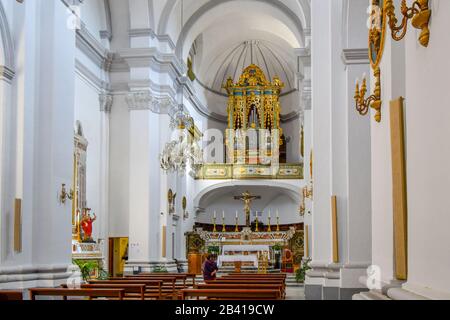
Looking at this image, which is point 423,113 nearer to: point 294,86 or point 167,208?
point 167,208

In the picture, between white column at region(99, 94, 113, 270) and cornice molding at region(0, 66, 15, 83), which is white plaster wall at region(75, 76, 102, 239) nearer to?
white column at region(99, 94, 113, 270)

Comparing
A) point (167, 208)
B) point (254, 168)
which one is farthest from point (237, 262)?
point (254, 168)

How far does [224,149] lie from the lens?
103 ft

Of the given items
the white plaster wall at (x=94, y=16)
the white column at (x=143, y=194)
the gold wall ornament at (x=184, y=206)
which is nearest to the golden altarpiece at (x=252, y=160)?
the gold wall ornament at (x=184, y=206)

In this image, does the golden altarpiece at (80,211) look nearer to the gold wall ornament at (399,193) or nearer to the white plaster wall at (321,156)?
the white plaster wall at (321,156)

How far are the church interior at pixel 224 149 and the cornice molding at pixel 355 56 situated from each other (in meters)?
0.03

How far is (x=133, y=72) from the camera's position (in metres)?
19.7

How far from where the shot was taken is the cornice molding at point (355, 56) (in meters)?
8.37

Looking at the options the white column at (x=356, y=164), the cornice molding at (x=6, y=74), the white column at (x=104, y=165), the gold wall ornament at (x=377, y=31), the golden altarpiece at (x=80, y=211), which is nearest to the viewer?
the gold wall ornament at (x=377, y=31)

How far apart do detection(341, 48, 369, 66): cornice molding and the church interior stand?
0.03 m

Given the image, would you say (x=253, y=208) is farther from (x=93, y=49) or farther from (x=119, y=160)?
(x=93, y=49)

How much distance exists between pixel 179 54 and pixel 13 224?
13.2 meters

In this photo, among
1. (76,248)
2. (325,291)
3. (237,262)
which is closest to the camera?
(325,291)

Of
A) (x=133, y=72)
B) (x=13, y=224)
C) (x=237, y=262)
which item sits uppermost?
(x=133, y=72)
